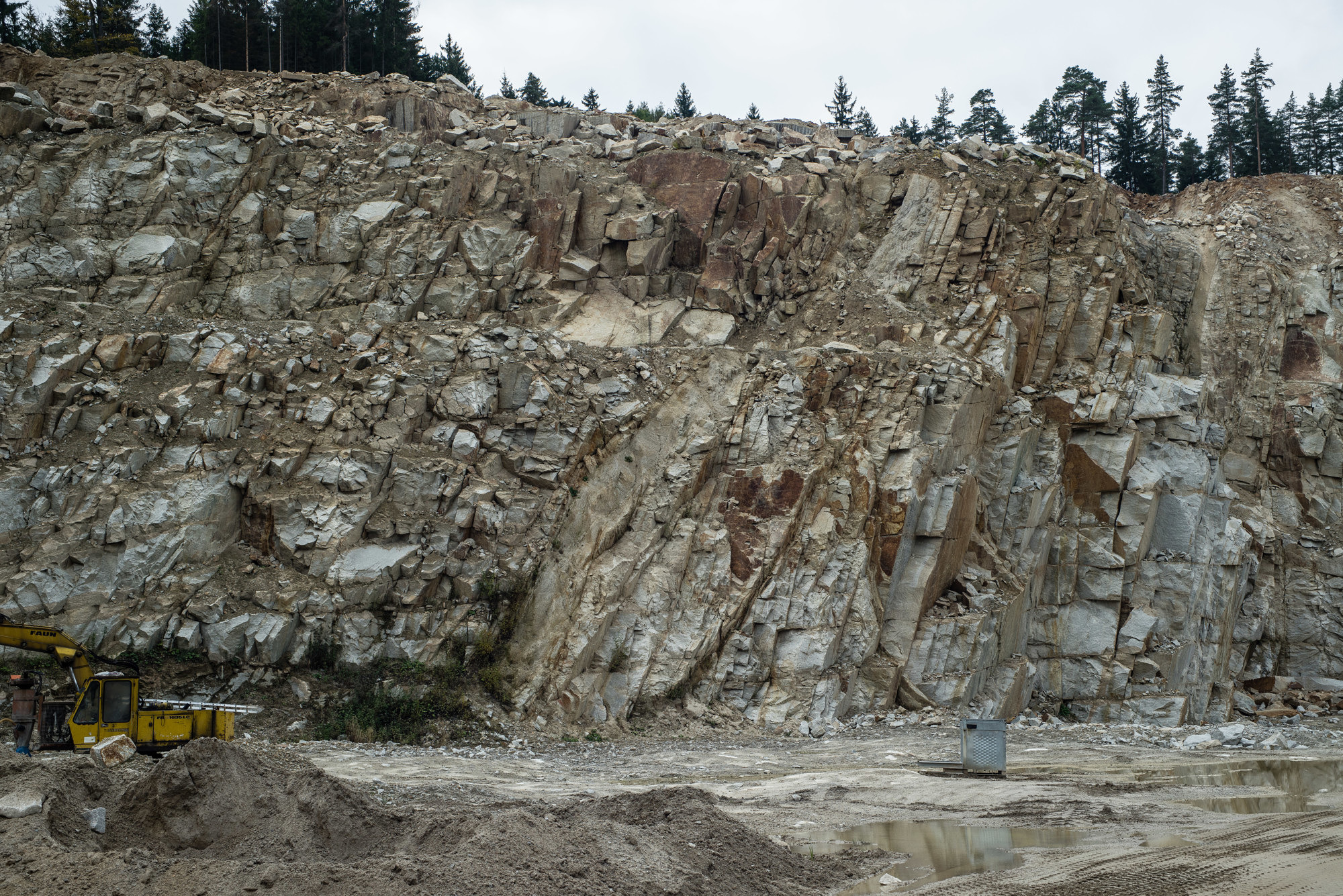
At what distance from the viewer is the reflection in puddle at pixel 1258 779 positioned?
33.2 ft

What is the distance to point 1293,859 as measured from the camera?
25.0 feet

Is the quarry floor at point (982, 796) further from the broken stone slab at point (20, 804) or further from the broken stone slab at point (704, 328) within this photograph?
the broken stone slab at point (704, 328)

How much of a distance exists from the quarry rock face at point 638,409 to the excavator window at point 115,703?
3.18 meters

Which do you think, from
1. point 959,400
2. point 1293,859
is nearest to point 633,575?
point 959,400

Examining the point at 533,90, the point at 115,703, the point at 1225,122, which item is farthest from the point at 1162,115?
the point at 115,703

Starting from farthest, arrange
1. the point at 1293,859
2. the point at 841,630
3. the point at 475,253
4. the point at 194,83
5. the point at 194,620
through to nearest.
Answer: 1. the point at 194,83
2. the point at 475,253
3. the point at 841,630
4. the point at 194,620
5. the point at 1293,859

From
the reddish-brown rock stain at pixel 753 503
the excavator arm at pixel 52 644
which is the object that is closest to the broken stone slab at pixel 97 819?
the excavator arm at pixel 52 644

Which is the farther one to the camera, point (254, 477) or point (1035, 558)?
point (1035, 558)

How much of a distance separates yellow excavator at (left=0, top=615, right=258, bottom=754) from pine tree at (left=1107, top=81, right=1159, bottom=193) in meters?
40.4

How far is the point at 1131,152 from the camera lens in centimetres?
3925

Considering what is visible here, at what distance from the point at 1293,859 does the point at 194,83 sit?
27.3 metres

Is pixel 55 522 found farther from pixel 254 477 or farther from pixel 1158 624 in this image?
pixel 1158 624

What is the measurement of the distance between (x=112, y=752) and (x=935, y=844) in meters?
8.36

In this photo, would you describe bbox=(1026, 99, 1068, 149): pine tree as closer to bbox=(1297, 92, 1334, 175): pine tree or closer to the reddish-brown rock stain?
bbox=(1297, 92, 1334, 175): pine tree
